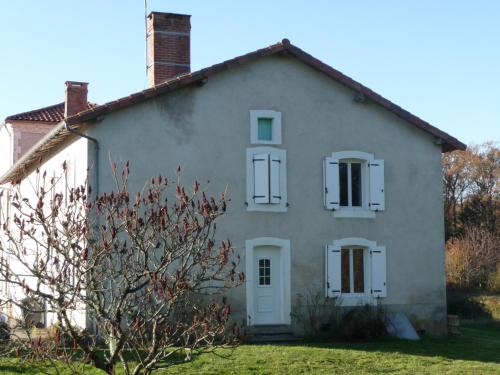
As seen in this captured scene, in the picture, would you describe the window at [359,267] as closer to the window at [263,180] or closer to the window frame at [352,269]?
the window frame at [352,269]

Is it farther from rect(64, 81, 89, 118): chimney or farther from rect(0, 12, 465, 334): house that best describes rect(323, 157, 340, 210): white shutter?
rect(64, 81, 89, 118): chimney

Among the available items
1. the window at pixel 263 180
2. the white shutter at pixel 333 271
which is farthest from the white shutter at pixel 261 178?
the white shutter at pixel 333 271

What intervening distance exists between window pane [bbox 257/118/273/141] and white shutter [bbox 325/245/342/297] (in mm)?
2708

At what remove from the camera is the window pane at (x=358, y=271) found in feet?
56.5

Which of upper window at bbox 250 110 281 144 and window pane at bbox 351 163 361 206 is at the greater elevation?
upper window at bbox 250 110 281 144

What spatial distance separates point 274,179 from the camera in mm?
16453

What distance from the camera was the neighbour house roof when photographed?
1503 centimetres

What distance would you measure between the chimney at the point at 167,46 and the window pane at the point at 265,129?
234cm

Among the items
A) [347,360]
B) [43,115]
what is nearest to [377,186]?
[347,360]

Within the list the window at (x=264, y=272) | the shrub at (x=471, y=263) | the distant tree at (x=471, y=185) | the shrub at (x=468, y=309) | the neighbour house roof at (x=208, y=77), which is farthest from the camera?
the distant tree at (x=471, y=185)

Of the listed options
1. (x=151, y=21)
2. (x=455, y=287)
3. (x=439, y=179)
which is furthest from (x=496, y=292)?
(x=151, y=21)

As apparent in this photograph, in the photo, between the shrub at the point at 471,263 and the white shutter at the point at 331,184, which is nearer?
the white shutter at the point at 331,184

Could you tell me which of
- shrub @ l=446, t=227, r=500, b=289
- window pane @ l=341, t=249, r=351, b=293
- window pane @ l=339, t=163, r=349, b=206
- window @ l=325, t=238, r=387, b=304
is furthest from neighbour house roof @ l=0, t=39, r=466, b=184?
shrub @ l=446, t=227, r=500, b=289

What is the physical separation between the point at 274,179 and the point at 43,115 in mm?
11220
